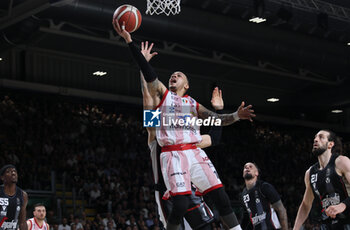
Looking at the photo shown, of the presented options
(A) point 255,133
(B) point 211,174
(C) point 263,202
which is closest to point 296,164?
(A) point 255,133

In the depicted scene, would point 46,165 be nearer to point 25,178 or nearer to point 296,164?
point 25,178

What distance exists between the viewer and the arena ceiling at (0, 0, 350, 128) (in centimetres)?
1688

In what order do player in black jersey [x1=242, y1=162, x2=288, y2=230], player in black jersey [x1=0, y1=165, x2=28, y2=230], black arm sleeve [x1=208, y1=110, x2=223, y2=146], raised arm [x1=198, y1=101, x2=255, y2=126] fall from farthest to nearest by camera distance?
player in black jersey [x1=242, y1=162, x2=288, y2=230]
player in black jersey [x1=0, y1=165, x2=28, y2=230]
black arm sleeve [x1=208, y1=110, x2=223, y2=146]
raised arm [x1=198, y1=101, x2=255, y2=126]

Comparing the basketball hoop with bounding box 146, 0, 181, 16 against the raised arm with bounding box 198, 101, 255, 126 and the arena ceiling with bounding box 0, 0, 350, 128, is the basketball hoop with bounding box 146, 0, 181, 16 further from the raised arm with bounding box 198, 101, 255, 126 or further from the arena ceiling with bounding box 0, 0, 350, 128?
the raised arm with bounding box 198, 101, 255, 126

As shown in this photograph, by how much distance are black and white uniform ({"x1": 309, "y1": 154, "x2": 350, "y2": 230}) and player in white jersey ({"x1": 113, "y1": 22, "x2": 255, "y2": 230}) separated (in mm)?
1195

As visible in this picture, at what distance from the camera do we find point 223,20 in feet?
64.6

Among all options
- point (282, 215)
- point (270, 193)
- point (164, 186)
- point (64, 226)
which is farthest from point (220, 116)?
point (64, 226)

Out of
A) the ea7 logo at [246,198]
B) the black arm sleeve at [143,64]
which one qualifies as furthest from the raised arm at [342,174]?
the ea7 logo at [246,198]

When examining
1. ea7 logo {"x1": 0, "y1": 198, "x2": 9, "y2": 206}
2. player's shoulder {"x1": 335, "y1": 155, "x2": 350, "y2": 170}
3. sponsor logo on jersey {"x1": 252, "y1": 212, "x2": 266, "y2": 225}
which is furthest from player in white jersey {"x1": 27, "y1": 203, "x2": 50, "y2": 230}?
player's shoulder {"x1": 335, "y1": 155, "x2": 350, "y2": 170}

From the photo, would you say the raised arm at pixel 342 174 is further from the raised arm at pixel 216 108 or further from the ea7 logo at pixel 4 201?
the ea7 logo at pixel 4 201

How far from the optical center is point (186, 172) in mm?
6855

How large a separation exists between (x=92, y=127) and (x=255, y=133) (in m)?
8.78

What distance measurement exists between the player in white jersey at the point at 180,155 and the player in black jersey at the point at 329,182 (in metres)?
1.13

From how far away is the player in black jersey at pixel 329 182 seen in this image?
725 cm
